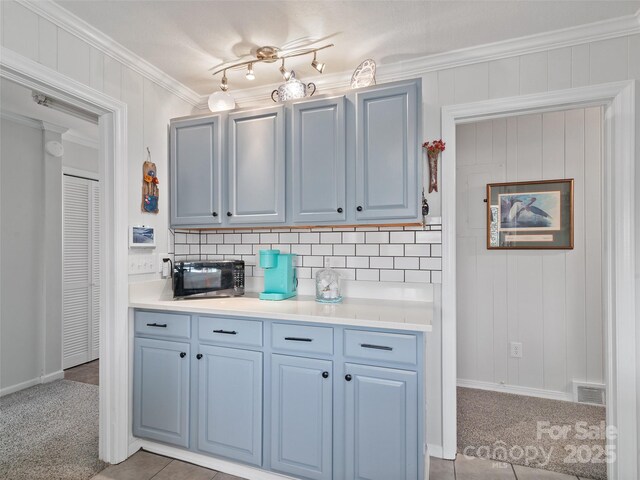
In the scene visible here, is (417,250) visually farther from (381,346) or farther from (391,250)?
(381,346)

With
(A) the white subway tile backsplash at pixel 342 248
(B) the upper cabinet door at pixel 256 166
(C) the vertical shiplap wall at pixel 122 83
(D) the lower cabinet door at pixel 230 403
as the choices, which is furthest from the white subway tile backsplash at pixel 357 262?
(C) the vertical shiplap wall at pixel 122 83

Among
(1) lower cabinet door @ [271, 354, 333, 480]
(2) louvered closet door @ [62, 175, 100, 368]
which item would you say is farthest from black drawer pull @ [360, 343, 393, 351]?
(2) louvered closet door @ [62, 175, 100, 368]

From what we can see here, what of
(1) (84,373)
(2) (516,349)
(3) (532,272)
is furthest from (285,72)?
(1) (84,373)

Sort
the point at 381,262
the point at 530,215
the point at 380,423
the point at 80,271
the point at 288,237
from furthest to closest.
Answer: the point at 80,271
the point at 530,215
the point at 288,237
the point at 381,262
the point at 380,423

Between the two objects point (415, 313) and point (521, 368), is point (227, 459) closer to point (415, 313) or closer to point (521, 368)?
point (415, 313)

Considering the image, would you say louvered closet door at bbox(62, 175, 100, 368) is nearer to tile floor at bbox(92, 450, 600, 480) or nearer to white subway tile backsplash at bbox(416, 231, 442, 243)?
tile floor at bbox(92, 450, 600, 480)

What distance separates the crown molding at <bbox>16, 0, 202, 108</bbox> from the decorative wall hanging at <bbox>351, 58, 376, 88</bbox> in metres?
1.33

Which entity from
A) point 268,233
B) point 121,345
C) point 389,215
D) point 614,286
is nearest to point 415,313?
point 389,215

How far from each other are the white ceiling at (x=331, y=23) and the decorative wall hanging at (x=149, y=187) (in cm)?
68

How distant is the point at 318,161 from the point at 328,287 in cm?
79

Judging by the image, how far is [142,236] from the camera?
7.57ft

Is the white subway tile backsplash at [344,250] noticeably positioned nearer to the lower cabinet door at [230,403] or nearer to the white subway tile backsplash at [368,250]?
the white subway tile backsplash at [368,250]

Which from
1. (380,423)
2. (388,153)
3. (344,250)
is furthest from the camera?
(344,250)

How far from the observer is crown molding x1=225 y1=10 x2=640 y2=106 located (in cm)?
187
